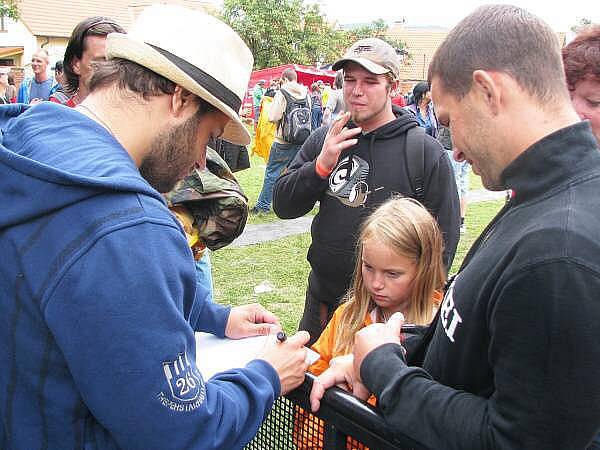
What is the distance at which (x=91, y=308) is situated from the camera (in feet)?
3.70

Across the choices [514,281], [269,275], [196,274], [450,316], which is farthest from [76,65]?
[269,275]

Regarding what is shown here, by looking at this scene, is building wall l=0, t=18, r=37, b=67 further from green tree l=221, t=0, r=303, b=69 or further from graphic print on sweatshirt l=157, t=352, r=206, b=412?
graphic print on sweatshirt l=157, t=352, r=206, b=412

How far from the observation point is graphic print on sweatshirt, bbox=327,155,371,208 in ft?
9.82

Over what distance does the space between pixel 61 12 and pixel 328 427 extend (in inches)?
1728

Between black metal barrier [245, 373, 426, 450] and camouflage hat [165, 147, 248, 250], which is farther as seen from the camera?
camouflage hat [165, 147, 248, 250]

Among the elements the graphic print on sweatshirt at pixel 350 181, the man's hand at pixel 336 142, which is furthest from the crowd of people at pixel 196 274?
the graphic print on sweatshirt at pixel 350 181

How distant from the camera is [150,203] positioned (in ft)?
4.06

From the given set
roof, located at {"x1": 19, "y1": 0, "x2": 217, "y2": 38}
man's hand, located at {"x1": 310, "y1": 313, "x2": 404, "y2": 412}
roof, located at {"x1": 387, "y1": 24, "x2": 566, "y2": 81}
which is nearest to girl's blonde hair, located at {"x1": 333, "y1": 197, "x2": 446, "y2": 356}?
man's hand, located at {"x1": 310, "y1": 313, "x2": 404, "y2": 412}

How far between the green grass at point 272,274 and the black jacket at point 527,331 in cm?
356

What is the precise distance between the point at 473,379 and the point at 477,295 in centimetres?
21

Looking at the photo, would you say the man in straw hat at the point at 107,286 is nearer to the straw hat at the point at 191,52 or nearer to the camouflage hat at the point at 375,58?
the straw hat at the point at 191,52

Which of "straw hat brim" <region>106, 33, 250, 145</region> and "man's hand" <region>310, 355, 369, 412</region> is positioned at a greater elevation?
"straw hat brim" <region>106, 33, 250, 145</region>

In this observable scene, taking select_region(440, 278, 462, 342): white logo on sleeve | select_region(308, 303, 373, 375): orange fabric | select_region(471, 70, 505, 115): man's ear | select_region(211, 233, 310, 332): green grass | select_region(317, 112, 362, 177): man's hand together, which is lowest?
select_region(211, 233, 310, 332): green grass

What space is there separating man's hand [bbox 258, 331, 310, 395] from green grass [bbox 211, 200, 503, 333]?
126 inches
